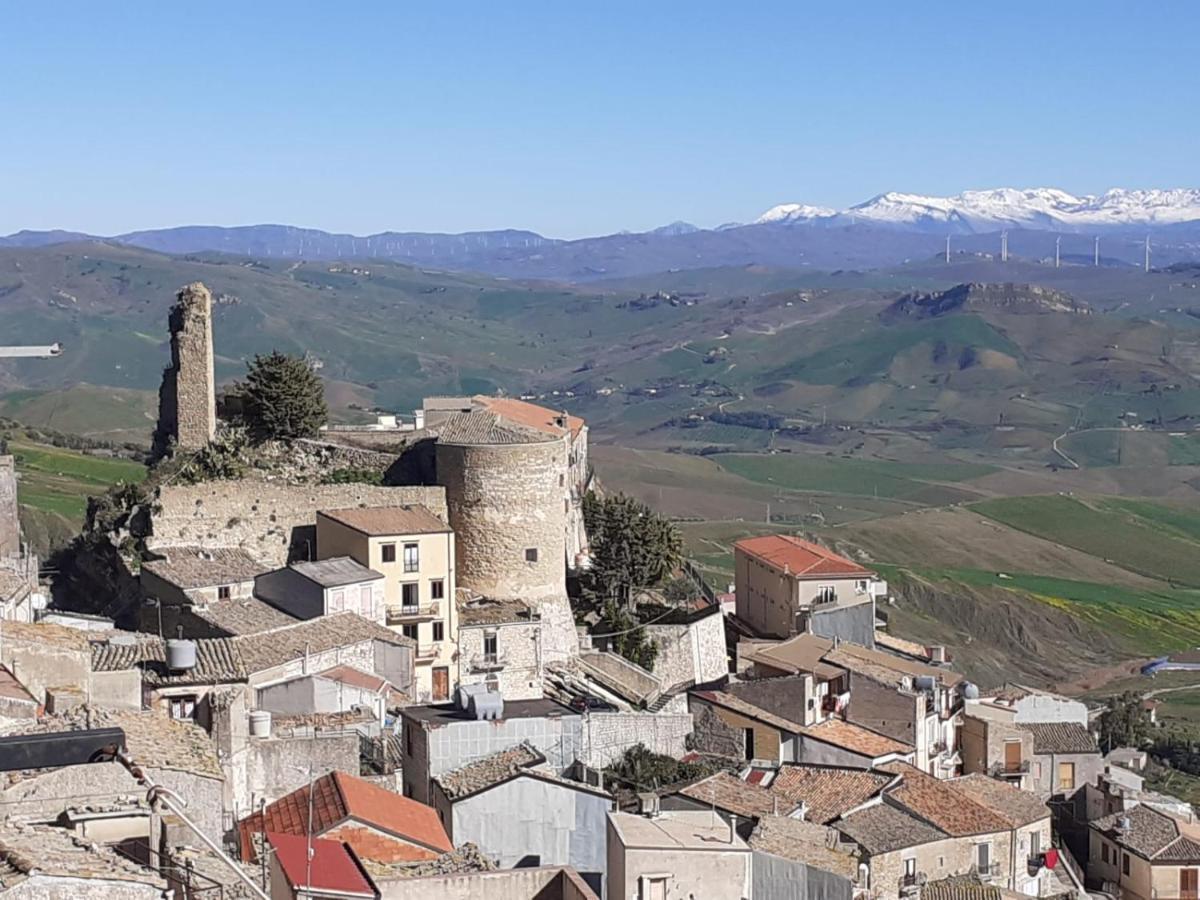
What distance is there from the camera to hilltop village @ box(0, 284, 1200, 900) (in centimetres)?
1529

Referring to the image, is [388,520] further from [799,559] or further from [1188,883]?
[1188,883]

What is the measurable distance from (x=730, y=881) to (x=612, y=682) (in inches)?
631

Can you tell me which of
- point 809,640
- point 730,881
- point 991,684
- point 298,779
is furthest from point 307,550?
point 991,684

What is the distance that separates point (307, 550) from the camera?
3198 centimetres

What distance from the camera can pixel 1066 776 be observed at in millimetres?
33375

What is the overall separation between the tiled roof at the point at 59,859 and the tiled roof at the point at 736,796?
11.6 m

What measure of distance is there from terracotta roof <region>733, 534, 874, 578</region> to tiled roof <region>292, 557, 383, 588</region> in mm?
11158

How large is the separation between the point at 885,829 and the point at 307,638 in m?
9.13

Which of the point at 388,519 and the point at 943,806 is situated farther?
the point at 388,519

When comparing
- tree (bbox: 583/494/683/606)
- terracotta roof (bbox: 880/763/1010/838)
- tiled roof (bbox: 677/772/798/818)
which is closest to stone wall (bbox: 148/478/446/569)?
tree (bbox: 583/494/683/606)

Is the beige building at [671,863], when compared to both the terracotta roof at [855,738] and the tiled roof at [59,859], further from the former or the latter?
the terracotta roof at [855,738]

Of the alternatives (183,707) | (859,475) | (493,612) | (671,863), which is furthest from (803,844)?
(859,475)

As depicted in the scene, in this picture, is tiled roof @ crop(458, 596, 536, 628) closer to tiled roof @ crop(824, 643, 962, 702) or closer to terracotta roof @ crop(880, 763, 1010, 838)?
tiled roof @ crop(824, 643, 962, 702)

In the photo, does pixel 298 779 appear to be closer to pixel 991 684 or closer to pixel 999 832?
pixel 999 832
